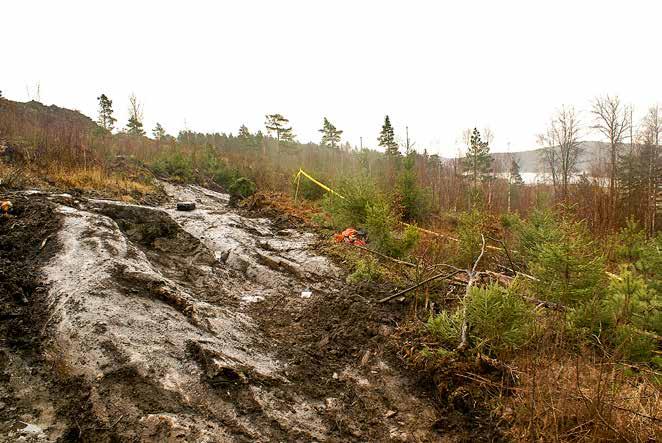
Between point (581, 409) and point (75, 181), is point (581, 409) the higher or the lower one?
the lower one

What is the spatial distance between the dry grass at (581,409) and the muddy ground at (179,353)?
35 centimetres

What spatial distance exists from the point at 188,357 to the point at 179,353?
82 millimetres

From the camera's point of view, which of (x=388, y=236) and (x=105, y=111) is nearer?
(x=388, y=236)

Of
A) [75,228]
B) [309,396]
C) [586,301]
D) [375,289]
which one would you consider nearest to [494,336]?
[586,301]

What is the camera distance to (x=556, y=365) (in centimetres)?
266

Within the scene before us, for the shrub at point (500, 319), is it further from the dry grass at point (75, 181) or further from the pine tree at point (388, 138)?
the pine tree at point (388, 138)

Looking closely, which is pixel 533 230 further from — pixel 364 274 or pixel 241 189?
pixel 241 189

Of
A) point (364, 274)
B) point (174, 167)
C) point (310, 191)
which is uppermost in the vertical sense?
point (174, 167)

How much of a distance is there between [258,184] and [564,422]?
12631 millimetres

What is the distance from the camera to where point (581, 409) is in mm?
2154

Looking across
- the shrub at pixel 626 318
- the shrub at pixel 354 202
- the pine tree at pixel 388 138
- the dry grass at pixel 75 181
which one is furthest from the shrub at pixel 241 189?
the pine tree at pixel 388 138

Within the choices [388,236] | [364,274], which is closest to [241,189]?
[388,236]

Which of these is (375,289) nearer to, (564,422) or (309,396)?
(309,396)

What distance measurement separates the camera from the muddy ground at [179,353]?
2.21 meters
